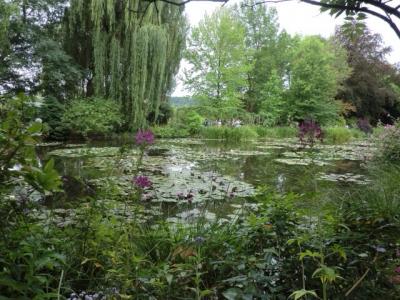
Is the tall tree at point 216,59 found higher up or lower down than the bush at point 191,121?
higher up

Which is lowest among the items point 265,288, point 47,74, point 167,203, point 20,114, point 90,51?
point 167,203

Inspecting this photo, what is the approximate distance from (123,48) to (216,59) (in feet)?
21.6

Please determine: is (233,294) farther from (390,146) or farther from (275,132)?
(275,132)

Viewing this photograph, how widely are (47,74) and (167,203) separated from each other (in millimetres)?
9060

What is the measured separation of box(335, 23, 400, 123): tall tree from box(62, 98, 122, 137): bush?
1720 centimetres

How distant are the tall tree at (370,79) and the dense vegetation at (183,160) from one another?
0.11 m

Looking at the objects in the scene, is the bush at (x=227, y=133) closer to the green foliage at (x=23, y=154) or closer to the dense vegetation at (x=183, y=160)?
the dense vegetation at (x=183, y=160)

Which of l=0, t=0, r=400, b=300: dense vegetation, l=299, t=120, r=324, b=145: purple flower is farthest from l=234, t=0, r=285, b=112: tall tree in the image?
l=299, t=120, r=324, b=145: purple flower

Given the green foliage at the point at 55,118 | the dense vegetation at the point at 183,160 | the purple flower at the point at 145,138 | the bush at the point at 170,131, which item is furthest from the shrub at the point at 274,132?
the purple flower at the point at 145,138

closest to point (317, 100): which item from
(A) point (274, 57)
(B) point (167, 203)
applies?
(A) point (274, 57)

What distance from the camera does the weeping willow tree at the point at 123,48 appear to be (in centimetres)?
1071

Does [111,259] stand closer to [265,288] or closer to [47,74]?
[265,288]

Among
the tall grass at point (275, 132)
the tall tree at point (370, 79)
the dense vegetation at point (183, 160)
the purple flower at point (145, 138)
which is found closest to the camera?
the dense vegetation at point (183, 160)

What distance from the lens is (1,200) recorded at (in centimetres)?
114
